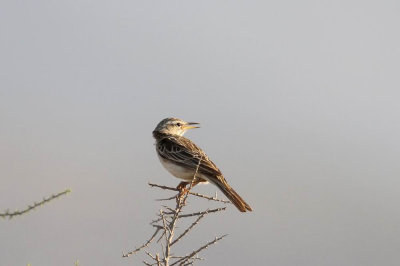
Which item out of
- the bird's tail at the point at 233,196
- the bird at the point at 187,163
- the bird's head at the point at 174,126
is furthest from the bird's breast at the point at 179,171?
the bird's head at the point at 174,126

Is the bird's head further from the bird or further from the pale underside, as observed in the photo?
the pale underside

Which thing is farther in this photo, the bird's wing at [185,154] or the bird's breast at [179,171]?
the bird's breast at [179,171]

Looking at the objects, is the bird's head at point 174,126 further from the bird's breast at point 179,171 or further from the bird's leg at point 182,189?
the bird's leg at point 182,189

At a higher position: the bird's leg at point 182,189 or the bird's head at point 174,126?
the bird's head at point 174,126

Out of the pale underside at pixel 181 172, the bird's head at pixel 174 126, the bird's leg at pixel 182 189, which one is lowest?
the bird's leg at pixel 182 189

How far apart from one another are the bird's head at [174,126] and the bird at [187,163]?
0.04 meters

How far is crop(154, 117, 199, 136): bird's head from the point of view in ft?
48.2

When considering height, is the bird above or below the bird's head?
below

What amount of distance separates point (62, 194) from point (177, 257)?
197 centimetres

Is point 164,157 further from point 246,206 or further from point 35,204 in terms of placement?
point 35,204

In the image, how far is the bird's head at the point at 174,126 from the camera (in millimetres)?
14695

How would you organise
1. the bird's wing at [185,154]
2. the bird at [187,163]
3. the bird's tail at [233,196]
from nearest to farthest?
the bird's tail at [233,196] < the bird at [187,163] < the bird's wing at [185,154]

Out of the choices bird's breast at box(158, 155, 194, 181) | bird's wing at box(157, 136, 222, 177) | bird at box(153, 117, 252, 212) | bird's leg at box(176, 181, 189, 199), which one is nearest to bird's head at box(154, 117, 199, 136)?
bird at box(153, 117, 252, 212)

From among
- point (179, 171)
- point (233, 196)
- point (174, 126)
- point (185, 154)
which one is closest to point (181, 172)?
point (179, 171)
